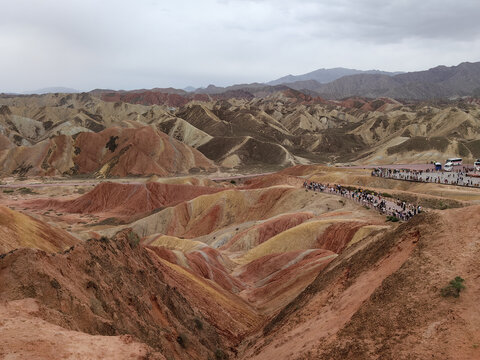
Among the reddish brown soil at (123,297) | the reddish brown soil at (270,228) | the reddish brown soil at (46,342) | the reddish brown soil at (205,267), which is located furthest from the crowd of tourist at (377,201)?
the reddish brown soil at (46,342)

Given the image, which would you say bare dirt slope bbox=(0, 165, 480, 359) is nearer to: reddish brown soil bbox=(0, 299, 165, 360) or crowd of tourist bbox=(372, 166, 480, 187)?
reddish brown soil bbox=(0, 299, 165, 360)

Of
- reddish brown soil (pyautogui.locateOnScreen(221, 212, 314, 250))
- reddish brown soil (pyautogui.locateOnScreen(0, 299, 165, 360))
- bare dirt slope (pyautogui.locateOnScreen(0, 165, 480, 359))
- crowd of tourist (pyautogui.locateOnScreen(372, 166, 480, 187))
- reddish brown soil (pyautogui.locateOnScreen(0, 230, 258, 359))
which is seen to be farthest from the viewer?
crowd of tourist (pyautogui.locateOnScreen(372, 166, 480, 187))

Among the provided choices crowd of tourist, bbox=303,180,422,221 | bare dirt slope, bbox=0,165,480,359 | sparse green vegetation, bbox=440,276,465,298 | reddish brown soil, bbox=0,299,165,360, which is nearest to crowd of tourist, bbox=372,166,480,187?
crowd of tourist, bbox=303,180,422,221

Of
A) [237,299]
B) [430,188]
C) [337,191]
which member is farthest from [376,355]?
[430,188]

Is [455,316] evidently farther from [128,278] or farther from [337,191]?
[337,191]

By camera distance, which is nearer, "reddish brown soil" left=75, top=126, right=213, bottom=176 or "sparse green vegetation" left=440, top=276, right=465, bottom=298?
"sparse green vegetation" left=440, top=276, right=465, bottom=298
